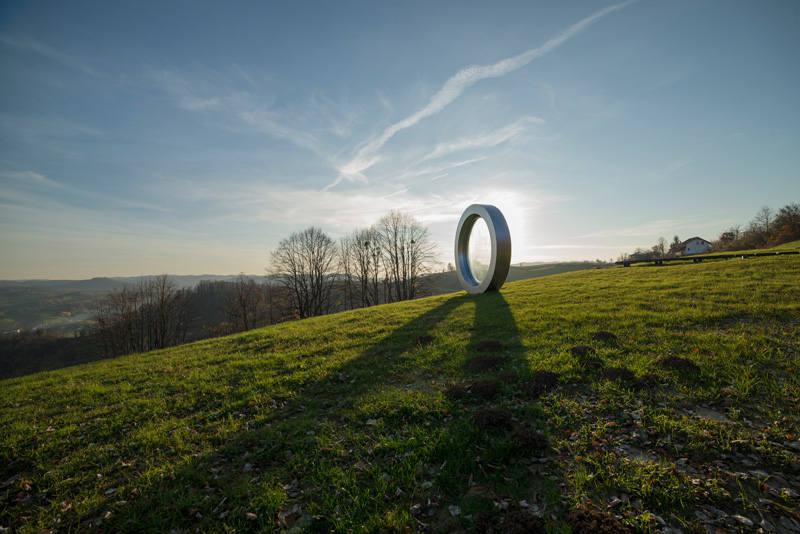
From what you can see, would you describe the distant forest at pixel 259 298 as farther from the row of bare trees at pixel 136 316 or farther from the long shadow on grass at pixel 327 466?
the long shadow on grass at pixel 327 466

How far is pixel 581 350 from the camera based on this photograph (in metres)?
7.59

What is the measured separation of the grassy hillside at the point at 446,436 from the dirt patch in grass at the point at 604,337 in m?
0.05

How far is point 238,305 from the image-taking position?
161 ft

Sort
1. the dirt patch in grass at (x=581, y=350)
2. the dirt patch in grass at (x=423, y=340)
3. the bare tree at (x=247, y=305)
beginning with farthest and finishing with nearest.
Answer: the bare tree at (x=247, y=305), the dirt patch in grass at (x=423, y=340), the dirt patch in grass at (x=581, y=350)

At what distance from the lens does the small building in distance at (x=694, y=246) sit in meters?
74.6

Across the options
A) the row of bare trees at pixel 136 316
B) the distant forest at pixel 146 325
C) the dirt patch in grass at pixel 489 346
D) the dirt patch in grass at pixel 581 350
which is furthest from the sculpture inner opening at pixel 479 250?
the row of bare trees at pixel 136 316

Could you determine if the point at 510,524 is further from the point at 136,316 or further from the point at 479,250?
the point at 136,316

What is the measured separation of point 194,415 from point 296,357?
3.55 m

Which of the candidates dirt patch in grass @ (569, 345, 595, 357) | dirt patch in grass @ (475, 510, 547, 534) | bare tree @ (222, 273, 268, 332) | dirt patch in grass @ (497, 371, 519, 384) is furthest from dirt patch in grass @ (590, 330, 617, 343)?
bare tree @ (222, 273, 268, 332)

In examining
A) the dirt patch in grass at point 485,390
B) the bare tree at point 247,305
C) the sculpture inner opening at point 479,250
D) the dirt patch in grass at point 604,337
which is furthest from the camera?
the bare tree at point 247,305

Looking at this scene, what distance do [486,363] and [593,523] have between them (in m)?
4.47

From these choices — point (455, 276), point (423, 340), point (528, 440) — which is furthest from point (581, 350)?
point (455, 276)

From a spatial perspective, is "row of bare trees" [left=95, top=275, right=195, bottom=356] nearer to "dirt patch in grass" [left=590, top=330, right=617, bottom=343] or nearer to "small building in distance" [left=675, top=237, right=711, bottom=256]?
"dirt patch in grass" [left=590, top=330, right=617, bottom=343]

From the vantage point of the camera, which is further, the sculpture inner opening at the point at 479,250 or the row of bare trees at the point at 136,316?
the row of bare trees at the point at 136,316
